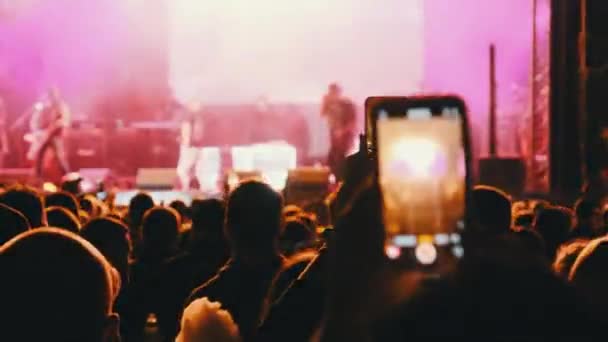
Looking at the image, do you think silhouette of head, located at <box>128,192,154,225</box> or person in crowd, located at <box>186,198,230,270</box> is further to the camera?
silhouette of head, located at <box>128,192,154,225</box>

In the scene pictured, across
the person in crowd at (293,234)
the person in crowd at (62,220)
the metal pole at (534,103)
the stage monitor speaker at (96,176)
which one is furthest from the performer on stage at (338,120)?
the person in crowd at (293,234)

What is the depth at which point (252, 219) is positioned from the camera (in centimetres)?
286

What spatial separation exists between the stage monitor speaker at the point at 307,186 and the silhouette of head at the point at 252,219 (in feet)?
25.5

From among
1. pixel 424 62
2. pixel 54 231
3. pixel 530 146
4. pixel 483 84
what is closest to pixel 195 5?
pixel 424 62

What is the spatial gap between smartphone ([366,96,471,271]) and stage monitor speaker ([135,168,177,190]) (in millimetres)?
14275

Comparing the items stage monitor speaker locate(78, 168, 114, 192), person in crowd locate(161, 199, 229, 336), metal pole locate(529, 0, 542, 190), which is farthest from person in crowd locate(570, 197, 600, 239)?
stage monitor speaker locate(78, 168, 114, 192)

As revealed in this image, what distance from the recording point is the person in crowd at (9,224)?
3.44 metres

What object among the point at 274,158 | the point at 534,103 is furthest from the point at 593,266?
the point at 274,158

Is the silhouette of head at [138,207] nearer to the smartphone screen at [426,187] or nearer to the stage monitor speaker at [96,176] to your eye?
the smartphone screen at [426,187]

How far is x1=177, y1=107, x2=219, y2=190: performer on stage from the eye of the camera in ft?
57.2

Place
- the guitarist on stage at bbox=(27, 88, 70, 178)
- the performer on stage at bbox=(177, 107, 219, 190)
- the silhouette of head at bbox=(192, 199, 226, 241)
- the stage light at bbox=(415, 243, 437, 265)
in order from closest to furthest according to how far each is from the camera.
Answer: the stage light at bbox=(415, 243, 437, 265) < the silhouette of head at bbox=(192, 199, 226, 241) < the performer on stage at bbox=(177, 107, 219, 190) < the guitarist on stage at bbox=(27, 88, 70, 178)

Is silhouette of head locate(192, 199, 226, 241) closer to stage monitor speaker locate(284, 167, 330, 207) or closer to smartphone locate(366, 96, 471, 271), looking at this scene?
smartphone locate(366, 96, 471, 271)

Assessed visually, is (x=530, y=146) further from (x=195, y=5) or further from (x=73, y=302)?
(x=73, y=302)

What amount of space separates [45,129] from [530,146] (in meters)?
10.2
